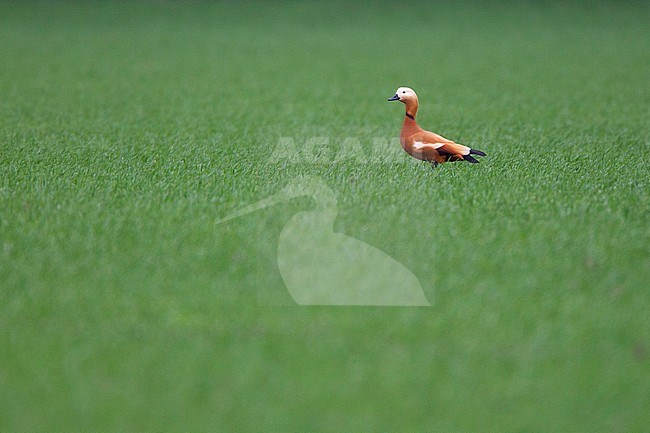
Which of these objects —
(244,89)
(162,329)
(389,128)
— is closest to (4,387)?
(162,329)

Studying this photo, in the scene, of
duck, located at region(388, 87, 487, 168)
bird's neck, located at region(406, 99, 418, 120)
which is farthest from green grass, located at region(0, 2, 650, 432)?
bird's neck, located at region(406, 99, 418, 120)

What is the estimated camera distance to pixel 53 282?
2562 millimetres

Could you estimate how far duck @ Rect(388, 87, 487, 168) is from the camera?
12.5ft

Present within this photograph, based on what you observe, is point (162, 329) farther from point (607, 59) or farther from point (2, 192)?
point (607, 59)

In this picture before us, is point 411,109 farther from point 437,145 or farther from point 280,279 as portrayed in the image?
point 280,279

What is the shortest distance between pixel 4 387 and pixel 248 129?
3.65 m

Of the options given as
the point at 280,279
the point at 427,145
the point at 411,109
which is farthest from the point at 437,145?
the point at 280,279

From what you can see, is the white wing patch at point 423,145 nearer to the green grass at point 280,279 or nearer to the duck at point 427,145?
the duck at point 427,145

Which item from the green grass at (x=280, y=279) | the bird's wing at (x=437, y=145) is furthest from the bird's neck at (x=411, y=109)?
the green grass at (x=280, y=279)

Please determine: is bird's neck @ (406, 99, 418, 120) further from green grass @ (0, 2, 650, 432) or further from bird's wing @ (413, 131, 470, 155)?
green grass @ (0, 2, 650, 432)

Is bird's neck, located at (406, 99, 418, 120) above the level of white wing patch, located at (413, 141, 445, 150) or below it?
above

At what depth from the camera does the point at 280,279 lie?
2.59 meters

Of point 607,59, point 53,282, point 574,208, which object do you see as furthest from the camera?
point 607,59

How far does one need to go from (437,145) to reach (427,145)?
0.05 meters
